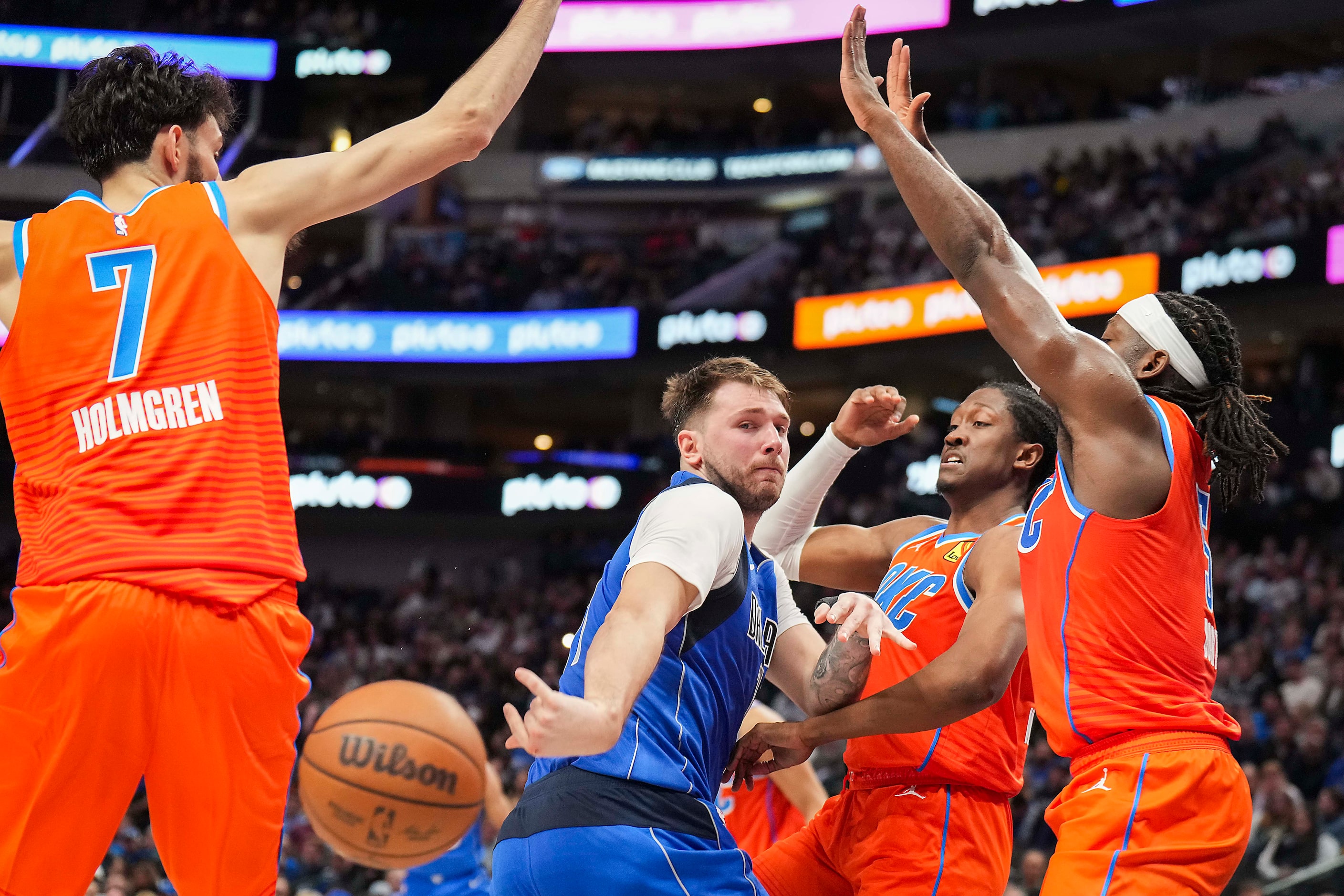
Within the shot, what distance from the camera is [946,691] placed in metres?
3.86

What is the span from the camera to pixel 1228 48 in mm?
28828

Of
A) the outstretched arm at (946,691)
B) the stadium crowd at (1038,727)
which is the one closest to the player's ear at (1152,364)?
the outstretched arm at (946,691)

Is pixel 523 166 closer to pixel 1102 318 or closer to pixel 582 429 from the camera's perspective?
pixel 582 429

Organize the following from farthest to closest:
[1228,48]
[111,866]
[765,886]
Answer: [1228,48], [111,866], [765,886]

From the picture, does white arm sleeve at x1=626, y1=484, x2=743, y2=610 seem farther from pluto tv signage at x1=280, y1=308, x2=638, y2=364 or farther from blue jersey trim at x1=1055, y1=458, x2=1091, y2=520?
pluto tv signage at x1=280, y1=308, x2=638, y2=364

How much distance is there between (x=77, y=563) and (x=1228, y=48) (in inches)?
1209

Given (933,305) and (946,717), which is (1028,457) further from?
(933,305)

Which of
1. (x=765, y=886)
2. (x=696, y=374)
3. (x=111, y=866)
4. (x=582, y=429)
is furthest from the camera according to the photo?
(x=582, y=429)

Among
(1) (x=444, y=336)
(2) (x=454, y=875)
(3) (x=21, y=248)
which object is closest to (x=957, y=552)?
(3) (x=21, y=248)

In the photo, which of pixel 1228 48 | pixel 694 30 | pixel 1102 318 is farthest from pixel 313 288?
pixel 1228 48

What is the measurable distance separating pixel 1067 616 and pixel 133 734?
2.36m

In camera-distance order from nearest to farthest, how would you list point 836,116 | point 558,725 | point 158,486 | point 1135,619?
1. point 558,725
2. point 158,486
3. point 1135,619
4. point 836,116

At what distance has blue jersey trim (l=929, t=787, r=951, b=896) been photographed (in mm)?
3990

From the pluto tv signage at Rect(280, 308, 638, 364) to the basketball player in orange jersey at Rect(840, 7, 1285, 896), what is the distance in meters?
22.6
